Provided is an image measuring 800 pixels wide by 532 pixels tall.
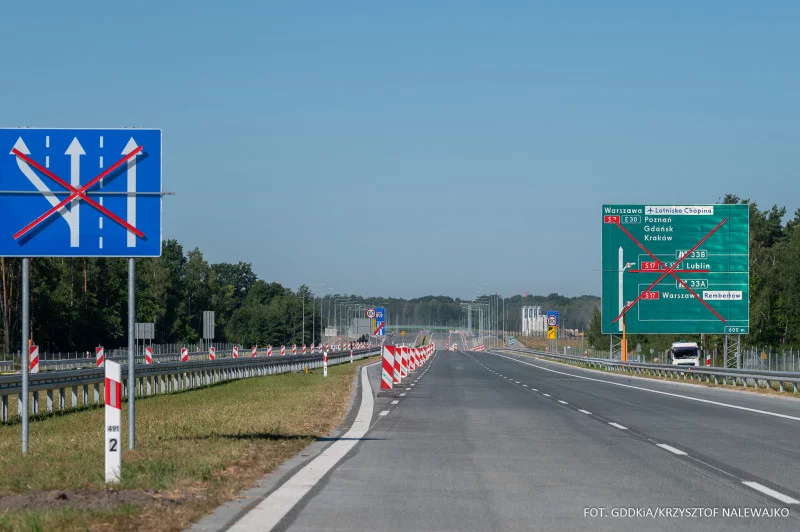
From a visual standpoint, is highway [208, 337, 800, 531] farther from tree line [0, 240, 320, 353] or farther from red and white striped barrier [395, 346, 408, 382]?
tree line [0, 240, 320, 353]

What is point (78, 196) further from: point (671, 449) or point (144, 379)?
point (144, 379)

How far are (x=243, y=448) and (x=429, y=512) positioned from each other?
4.99 metres

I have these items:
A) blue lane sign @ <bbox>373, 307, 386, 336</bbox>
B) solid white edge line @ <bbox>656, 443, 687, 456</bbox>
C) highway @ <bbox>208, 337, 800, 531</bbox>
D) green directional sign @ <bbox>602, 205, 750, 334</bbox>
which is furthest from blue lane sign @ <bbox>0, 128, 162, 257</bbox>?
blue lane sign @ <bbox>373, 307, 386, 336</bbox>

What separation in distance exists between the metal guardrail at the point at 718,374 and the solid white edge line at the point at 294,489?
21141 millimetres

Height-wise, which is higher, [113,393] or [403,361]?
[113,393]

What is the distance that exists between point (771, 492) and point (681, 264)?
37275 mm

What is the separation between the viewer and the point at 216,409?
2405 cm

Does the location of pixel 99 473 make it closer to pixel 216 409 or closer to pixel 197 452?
pixel 197 452

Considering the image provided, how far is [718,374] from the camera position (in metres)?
43.1

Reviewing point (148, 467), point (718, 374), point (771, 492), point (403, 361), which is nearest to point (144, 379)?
point (403, 361)

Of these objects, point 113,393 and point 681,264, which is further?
point 681,264

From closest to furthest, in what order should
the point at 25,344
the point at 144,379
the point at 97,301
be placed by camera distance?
the point at 25,344 < the point at 144,379 < the point at 97,301

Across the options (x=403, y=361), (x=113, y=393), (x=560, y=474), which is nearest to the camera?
(x=113, y=393)

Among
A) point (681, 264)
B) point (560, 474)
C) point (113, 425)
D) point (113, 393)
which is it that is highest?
point (681, 264)
